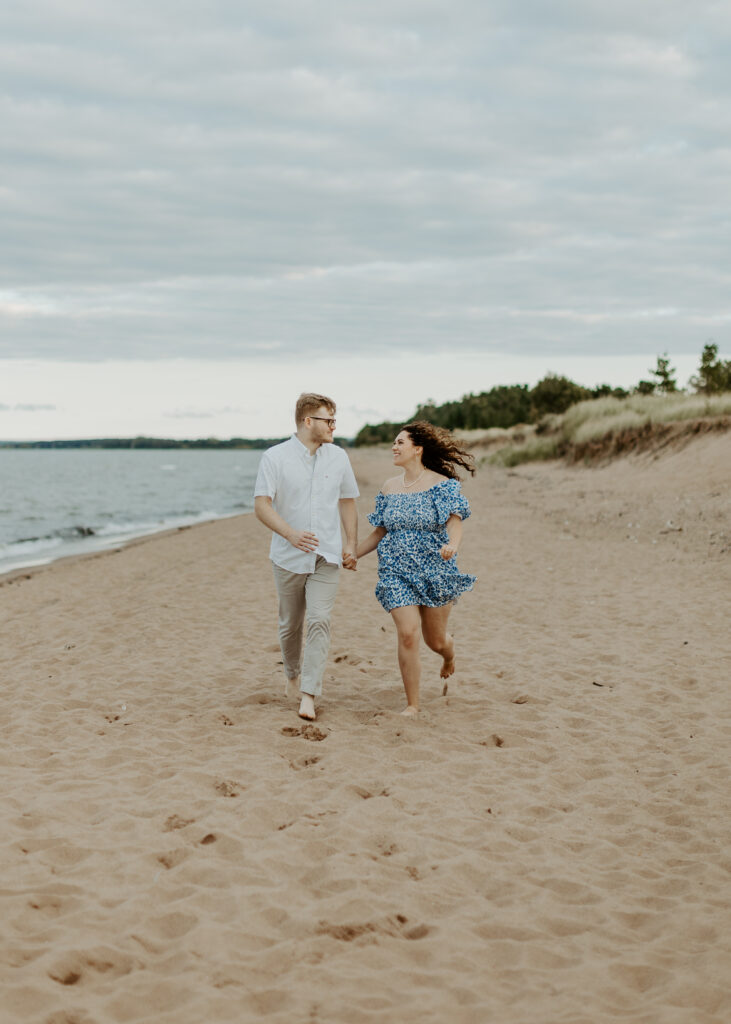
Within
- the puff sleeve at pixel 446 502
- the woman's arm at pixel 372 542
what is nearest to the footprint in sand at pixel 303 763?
the woman's arm at pixel 372 542

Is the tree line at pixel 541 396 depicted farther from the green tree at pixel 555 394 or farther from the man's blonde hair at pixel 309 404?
the man's blonde hair at pixel 309 404

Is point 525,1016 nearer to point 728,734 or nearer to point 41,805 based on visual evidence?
point 41,805

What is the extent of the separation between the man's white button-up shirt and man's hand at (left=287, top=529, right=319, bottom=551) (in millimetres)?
94

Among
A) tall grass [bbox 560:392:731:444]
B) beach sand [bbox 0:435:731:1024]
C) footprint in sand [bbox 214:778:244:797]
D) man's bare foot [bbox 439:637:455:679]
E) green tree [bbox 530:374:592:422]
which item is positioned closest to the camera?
beach sand [bbox 0:435:731:1024]

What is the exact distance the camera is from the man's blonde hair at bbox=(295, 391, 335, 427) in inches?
233

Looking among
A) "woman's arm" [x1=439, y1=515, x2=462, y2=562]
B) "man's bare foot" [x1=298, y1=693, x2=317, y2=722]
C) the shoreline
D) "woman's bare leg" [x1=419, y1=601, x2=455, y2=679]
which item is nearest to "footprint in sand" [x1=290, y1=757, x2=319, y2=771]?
"man's bare foot" [x1=298, y1=693, x2=317, y2=722]

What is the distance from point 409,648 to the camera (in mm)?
6090

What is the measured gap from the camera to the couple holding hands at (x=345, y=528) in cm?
595

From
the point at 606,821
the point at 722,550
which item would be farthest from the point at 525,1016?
the point at 722,550

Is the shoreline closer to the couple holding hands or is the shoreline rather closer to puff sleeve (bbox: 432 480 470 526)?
the couple holding hands

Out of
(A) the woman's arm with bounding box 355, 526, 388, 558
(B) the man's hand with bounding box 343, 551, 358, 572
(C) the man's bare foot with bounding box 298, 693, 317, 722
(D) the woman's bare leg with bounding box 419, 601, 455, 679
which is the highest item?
(A) the woman's arm with bounding box 355, 526, 388, 558

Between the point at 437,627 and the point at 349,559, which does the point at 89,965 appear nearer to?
the point at 349,559

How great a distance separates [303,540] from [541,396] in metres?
70.5

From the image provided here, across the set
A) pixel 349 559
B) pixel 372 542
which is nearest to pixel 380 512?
pixel 372 542
